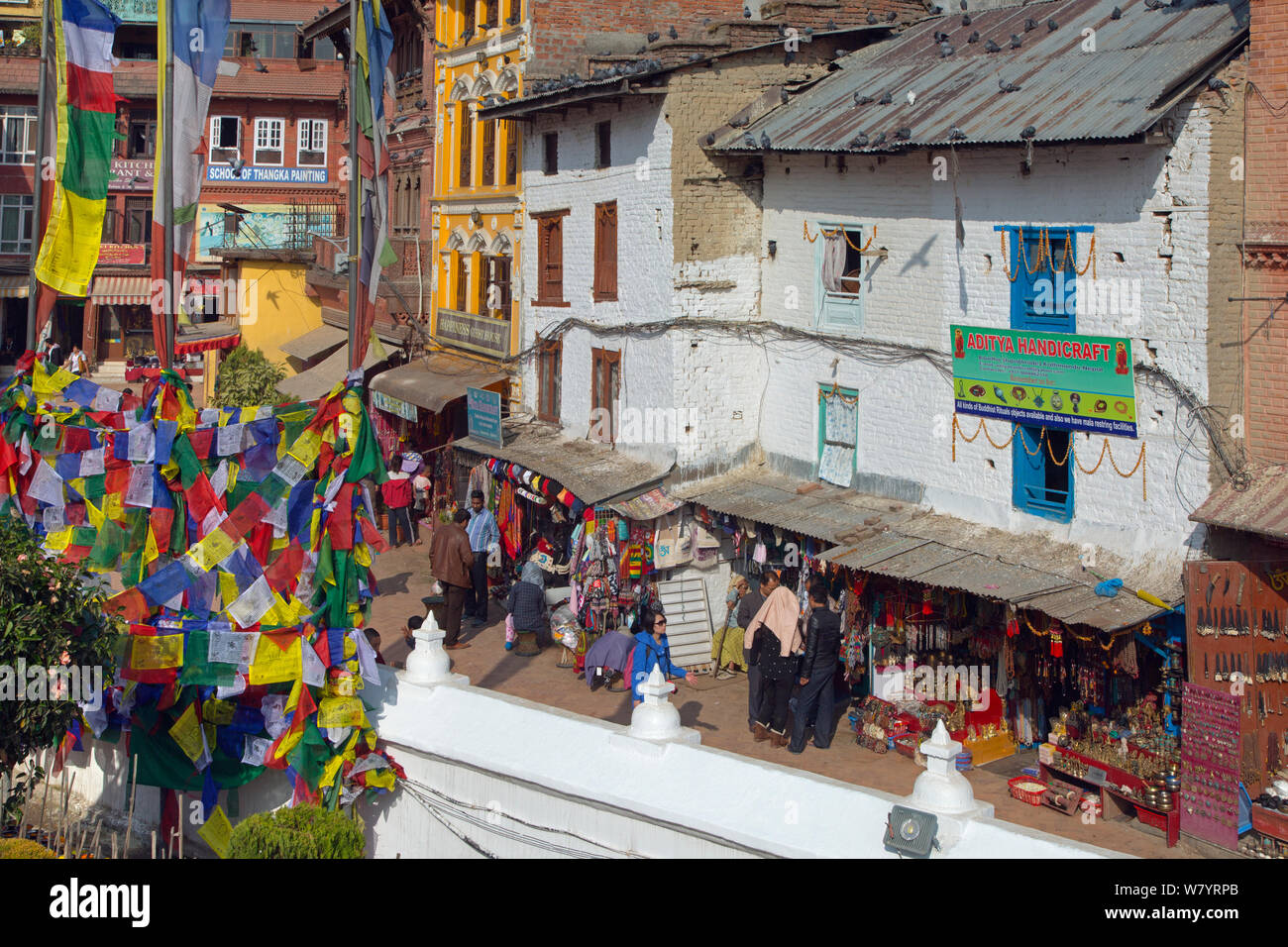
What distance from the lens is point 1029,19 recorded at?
18.2 meters

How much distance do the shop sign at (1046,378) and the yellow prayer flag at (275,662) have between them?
305 inches

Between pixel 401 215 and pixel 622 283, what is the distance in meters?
11.3

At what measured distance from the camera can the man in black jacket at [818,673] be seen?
47.5ft

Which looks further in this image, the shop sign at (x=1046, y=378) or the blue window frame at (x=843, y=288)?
the blue window frame at (x=843, y=288)

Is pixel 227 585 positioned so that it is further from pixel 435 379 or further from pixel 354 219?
pixel 435 379

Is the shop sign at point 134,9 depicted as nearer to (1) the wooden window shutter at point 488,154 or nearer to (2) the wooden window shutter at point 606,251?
(1) the wooden window shutter at point 488,154

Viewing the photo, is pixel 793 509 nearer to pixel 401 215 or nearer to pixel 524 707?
pixel 524 707

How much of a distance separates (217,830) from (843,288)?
9768 millimetres

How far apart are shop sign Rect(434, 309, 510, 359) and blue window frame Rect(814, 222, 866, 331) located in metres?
7.28

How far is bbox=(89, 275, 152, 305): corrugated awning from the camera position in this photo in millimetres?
46625

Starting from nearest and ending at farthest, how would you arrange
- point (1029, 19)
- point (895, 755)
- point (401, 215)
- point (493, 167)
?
point (895, 755)
point (1029, 19)
point (493, 167)
point (401, 215)

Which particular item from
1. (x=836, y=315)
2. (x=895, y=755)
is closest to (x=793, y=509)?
(x=836, y=315)

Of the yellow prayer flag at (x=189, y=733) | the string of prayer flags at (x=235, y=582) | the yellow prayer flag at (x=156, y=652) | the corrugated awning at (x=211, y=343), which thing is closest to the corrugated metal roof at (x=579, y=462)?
the string of prayer flags at (x=235, y=582)

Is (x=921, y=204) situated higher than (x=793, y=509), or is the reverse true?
(x=921, y=204)
